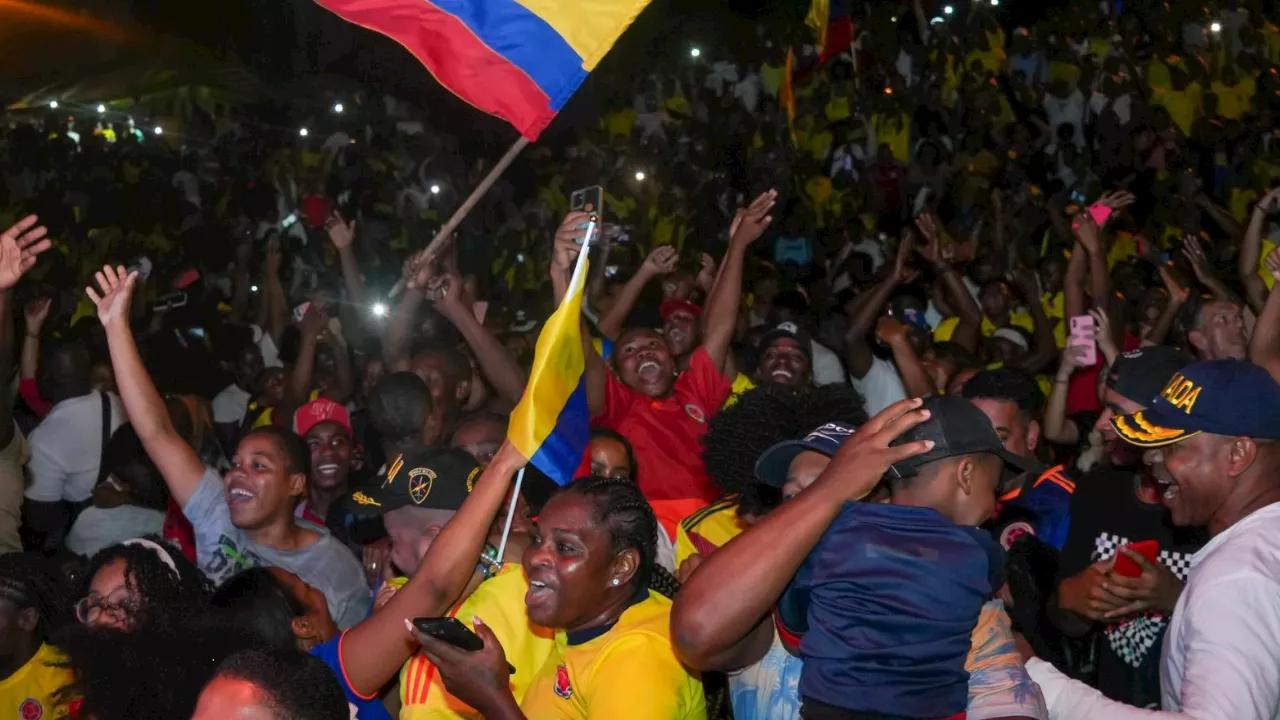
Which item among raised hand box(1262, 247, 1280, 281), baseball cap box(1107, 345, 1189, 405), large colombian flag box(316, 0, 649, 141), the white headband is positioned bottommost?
the white headband

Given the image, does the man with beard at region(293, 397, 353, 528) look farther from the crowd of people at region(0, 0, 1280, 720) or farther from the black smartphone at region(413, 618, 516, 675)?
the black smartphone at region(413, 618, 516, 675)

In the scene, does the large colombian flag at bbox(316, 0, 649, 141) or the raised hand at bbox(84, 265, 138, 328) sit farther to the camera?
the raised hand at bbox(84, 265, 138, 328)

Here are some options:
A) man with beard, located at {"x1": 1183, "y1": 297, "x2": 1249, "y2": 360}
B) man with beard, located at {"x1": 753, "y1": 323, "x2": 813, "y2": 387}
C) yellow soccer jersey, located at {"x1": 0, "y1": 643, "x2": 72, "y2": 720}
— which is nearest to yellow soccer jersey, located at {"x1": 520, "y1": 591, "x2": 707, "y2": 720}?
yellow soccer jersey, located at {"x1": 0, "y1": 643, "x2": 72, "y2": 720}

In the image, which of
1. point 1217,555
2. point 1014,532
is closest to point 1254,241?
point 1014,532

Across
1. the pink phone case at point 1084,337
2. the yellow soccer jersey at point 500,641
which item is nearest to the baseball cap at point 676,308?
the pink phone case at point 1084,337

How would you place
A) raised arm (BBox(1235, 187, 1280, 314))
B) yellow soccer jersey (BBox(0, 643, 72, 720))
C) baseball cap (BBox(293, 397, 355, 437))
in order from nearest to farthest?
yellow soccer jersey (BBox(0, 643, 72, 720)) < baseball cap (BBox(293, 397, 355, 437)) < raised arm (BBox(1235, 187, 1280, 314))

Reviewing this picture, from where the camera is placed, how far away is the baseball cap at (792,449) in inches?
108

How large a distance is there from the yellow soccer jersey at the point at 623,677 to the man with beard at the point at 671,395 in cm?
187

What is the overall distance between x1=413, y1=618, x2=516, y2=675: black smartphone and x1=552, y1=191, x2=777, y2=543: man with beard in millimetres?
2225

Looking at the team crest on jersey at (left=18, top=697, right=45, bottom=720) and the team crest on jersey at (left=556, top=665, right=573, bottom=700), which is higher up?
the team crest on jersey at (left=556, top=665, right=573, bottom=700)

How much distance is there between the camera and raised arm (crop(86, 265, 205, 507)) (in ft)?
13.3

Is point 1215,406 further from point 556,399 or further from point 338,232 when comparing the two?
point 338,232

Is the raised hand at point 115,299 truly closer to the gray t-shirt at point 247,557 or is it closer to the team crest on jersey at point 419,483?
the gray t-shirt at point 247,557

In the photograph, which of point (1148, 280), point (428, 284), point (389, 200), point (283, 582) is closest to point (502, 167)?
point (283, 582)
